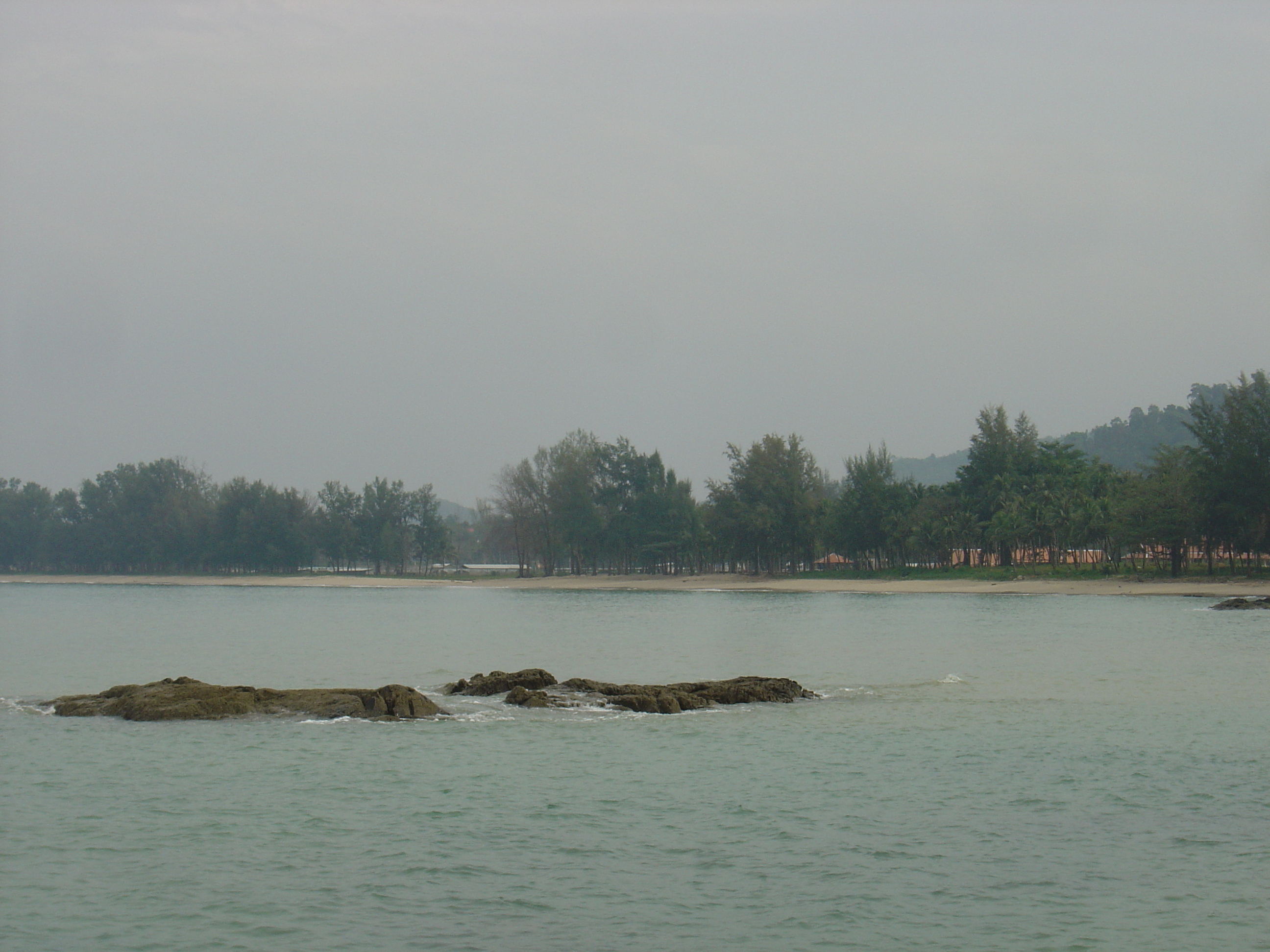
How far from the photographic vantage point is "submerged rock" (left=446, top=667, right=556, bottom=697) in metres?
23.8

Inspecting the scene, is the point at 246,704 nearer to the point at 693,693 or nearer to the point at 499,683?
the point at 499,683

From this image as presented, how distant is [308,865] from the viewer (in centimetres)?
1112

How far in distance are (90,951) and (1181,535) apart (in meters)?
74.1

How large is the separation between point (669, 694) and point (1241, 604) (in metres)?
42.3

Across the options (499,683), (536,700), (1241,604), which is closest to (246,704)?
(499,683)

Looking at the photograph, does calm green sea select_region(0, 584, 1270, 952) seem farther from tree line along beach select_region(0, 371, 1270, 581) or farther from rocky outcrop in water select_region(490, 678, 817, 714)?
tree line along beach select_region(0, 371, 1270, 581)

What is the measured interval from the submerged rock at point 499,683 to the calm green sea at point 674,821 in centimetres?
147

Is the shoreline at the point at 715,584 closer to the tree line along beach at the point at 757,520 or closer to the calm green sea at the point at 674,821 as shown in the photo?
the tree line along beach at the point at 757,520

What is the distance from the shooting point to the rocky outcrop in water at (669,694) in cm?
2183

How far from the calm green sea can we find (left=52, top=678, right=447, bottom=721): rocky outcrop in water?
0.63 meters

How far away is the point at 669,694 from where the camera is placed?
22281 millimetres

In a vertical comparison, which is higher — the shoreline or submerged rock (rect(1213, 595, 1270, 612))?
submerged rock (rect(1213, 595, 1270, 612))

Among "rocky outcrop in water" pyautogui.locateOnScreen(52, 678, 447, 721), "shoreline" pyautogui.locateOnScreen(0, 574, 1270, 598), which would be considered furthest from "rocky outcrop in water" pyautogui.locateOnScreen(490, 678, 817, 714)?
"shoreline" pyautogui.locateOnScreen(0, 574, 1270, 598)

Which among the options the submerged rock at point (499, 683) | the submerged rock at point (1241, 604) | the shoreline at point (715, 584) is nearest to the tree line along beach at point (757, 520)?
the shoreline at point (715, 584)
